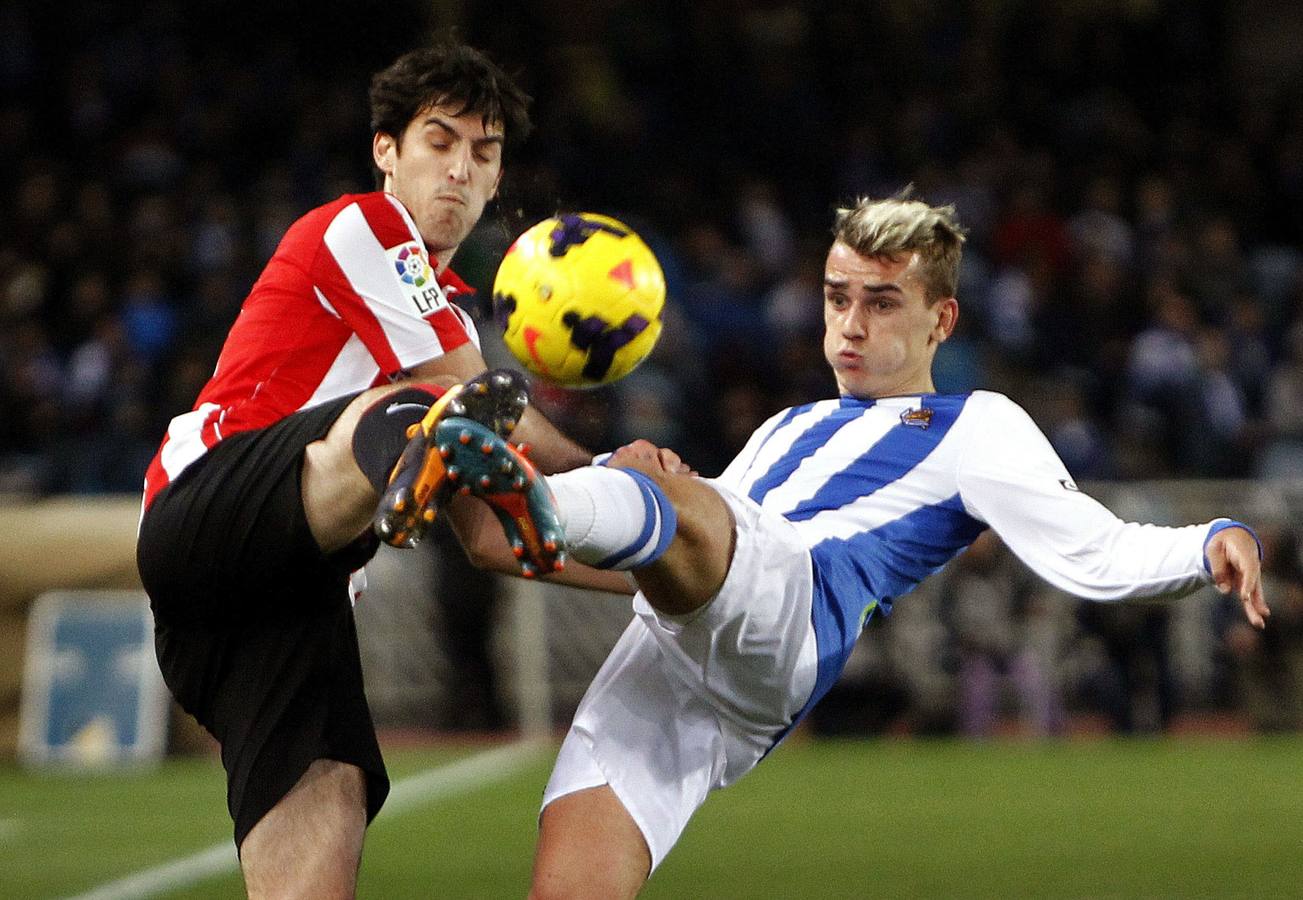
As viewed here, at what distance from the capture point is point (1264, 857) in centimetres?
721

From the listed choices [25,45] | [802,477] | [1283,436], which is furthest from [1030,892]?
[25,45]

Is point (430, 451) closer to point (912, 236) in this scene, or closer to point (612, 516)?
point (612, 516)

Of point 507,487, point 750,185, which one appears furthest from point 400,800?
point 750,185

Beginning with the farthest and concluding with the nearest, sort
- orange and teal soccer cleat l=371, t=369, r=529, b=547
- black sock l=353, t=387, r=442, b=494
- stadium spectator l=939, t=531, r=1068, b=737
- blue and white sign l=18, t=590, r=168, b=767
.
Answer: stadium spectator l=939, t=531, r=1068, b=737
blue and white sign l=18, t=590, r=168, b=767
black sock l=353, t=387, r=442, b=494
orange and teal soccer cleat l=371, t=369, r=529, b=547

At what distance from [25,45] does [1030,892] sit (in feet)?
37.7

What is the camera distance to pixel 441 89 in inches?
171

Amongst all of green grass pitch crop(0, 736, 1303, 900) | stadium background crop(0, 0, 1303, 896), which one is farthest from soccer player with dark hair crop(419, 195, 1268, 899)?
stadium background crop(0, 0, 1303, 896)


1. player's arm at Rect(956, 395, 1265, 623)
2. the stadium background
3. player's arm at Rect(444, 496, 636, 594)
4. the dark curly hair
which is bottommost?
the stadium background

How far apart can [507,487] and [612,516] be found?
257mm

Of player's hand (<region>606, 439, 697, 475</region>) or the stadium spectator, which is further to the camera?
the stadium spectator

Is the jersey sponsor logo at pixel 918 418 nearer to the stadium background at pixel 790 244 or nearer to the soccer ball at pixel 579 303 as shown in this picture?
the soccer ball at pixel 579 303

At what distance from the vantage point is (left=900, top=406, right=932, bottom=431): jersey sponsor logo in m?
4.66

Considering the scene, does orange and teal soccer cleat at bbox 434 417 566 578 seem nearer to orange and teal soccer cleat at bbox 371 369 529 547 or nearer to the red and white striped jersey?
orange and teal soccer cleat at bbox 371 369 529 547

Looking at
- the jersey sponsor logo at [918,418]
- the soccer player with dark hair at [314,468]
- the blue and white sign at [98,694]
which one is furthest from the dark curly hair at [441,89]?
the blue and white sign at [98,694]
